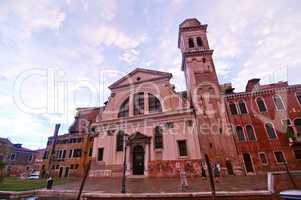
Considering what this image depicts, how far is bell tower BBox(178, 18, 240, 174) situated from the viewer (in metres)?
17.2

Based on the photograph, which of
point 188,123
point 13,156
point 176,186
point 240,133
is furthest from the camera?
point 13,156

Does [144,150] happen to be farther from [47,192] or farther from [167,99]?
[47,192]

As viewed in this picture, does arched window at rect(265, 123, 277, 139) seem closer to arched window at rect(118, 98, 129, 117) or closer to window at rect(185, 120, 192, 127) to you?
window at rect(185, 120, 192, 127)

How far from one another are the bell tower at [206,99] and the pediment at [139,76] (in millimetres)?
3784

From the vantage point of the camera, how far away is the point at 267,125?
60.3 ft

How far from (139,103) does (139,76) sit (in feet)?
12.9

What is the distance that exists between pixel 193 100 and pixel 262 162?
9.14m

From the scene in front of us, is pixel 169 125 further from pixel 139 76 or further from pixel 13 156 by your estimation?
pixel 13 156

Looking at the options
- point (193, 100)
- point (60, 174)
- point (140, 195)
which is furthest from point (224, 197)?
point (60, 174)

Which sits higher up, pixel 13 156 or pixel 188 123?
pixel 188 123

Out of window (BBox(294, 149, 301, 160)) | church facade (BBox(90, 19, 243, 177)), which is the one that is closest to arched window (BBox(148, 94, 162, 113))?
church facade (BBox(90, 19, 243, 177))

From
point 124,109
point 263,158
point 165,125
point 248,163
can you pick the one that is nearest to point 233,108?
point 263,158

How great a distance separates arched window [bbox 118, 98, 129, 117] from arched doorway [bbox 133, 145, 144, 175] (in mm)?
4501

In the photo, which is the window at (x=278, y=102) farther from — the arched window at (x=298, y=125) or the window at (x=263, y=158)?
the window at (x=263, y=158)
